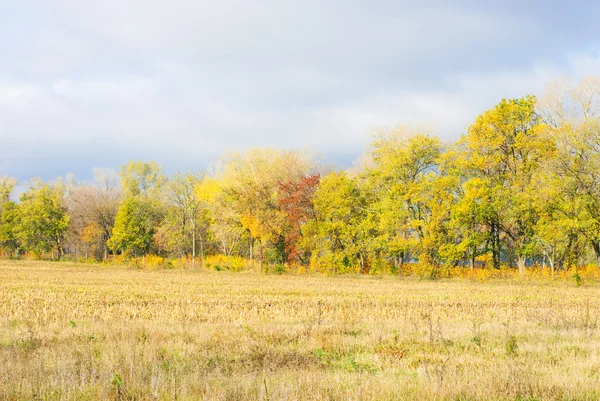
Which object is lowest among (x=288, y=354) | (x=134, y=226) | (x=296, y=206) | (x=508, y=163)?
(x=288, y=354)

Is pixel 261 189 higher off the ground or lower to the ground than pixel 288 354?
higher

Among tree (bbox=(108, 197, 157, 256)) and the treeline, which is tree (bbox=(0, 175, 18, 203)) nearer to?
tree (bbox=(108, 197, 157, 256))

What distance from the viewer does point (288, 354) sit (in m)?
10.8

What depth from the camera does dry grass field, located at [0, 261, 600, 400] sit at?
298 inches

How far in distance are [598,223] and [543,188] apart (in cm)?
446

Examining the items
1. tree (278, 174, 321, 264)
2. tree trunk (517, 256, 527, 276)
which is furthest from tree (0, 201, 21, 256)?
tree trunk (517, 256, 527, 276)

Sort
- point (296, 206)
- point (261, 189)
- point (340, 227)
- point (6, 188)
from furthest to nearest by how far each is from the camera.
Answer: point (6, 188) → point (261, 189) → point (296, 206) → point (340, 227)

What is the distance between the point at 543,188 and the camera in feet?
125

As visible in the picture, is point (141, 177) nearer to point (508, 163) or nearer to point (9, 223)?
point (9, 223)

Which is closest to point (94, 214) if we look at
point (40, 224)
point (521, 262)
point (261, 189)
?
point (40, 224)

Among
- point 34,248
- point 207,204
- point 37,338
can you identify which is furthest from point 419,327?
point 34,248

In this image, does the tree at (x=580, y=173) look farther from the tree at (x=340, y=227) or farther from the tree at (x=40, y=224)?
the tree at (x=40, y=224)

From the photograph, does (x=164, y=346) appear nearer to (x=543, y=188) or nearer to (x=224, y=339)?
(x=224, y=339)

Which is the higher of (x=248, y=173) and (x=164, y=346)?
(x=248, y=173)
